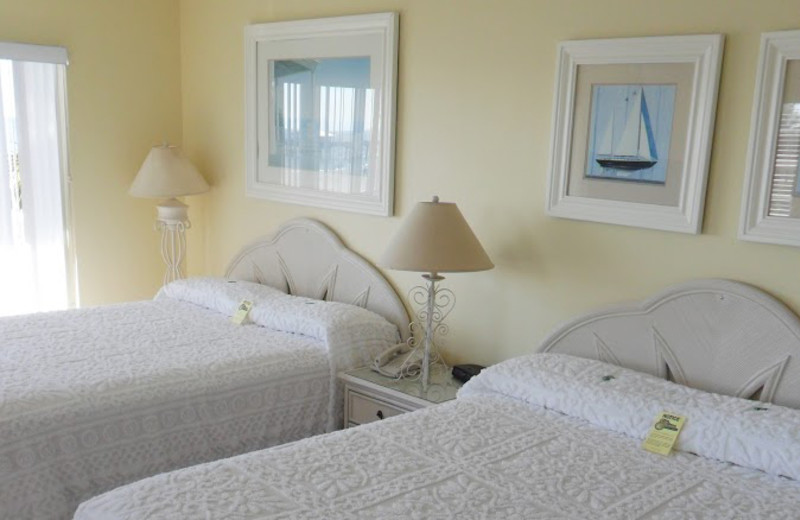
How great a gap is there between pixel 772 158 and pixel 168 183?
8.75 ft

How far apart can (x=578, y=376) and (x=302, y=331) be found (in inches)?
45.3

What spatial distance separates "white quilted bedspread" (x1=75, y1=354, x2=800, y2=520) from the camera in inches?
64.0

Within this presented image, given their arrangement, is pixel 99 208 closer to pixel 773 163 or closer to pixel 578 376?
pixel 578 376

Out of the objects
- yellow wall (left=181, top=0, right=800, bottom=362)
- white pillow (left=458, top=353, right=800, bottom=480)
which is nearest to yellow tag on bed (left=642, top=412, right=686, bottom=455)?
white pillow (left=458, top=353, right=800, bottom=480)

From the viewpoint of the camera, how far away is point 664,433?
1970 millimetres

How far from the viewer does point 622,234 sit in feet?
8.05

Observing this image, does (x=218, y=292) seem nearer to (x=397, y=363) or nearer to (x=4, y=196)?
(x=397, y=363)

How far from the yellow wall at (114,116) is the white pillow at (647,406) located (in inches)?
91.5

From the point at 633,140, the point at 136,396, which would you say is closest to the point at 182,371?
the point at 136,396

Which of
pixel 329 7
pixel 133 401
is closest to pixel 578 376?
pixel 133 401

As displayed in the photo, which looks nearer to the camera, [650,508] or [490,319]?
[650,508]

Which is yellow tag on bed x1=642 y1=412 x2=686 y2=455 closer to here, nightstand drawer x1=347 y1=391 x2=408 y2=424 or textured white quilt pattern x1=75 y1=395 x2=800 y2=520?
textured white quilt pattern x1=75 y1=395 x2=800 y2=520

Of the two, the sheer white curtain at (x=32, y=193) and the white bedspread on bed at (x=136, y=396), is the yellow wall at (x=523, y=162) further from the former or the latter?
the sheer white curtain at (x=32, y=193)

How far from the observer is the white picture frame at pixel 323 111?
121 inches
